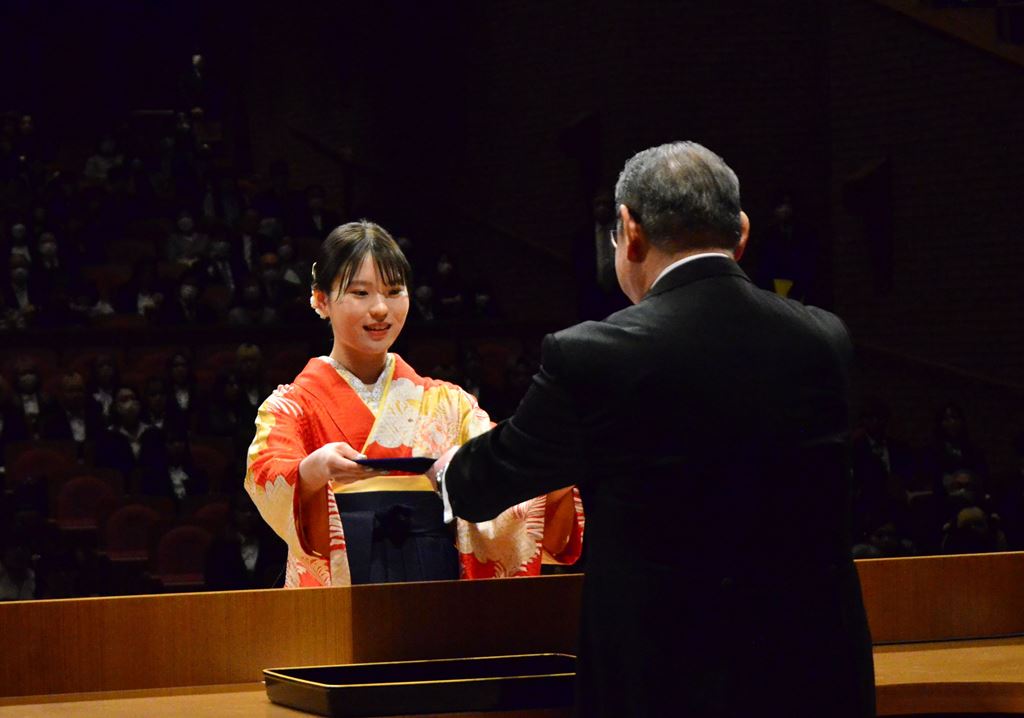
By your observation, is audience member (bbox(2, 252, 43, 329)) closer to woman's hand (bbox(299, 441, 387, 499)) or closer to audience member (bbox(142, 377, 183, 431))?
audience member (bbox(142, 377, 183, 431))

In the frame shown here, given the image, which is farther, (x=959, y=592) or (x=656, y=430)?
(x=959, y=592)

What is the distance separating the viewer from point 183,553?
7020 mm

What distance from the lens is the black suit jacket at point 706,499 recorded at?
5.51 feet

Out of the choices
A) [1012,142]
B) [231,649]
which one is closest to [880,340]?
[1012,142]

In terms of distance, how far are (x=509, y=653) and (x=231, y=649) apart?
1.23 ft

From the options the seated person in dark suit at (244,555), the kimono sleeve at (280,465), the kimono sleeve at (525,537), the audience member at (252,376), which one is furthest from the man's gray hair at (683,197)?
the audience member at (252,376)

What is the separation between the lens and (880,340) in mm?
8789

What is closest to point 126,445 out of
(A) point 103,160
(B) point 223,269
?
(B) point 223,269

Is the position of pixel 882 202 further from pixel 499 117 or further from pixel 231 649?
pixel 231 649

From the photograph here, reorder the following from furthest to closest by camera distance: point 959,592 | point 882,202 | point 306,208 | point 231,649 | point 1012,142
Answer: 1. point 306,208
2. point 882,202
3. point 1012,142
4. point 959,592
5. point 231,649

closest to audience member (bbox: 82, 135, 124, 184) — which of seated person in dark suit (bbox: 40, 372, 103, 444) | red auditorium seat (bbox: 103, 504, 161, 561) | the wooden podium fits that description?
seated person in dark suit (bbox: 40, 372, 103, 444)

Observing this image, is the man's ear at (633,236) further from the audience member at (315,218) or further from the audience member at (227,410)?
the audience member at (315,218)

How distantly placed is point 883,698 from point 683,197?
716 mm

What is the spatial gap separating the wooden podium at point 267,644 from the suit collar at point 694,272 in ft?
1.78
